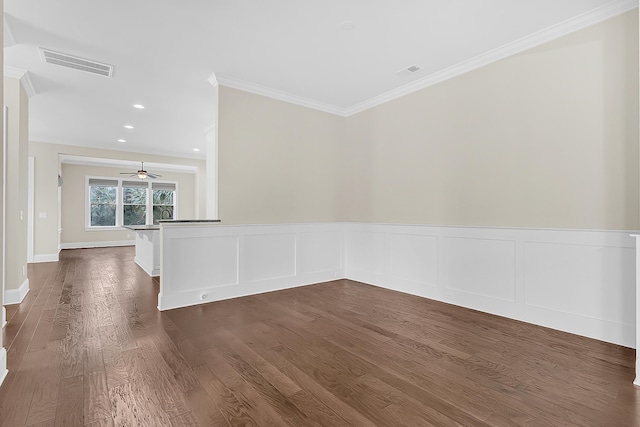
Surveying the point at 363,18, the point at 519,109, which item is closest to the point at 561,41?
the point at 519,109

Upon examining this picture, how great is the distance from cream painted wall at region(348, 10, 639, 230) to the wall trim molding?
6 centimetres

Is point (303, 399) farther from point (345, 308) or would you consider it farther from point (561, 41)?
point (561, 41)

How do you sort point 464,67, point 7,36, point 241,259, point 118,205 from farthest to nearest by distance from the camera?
1. point 118,205
2. point 241,259
3. point 464,67
4. point 7,36

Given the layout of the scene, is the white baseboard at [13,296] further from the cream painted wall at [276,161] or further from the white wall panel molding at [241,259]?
the cream painted wall at [276,161]

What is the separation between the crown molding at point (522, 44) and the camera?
264cm

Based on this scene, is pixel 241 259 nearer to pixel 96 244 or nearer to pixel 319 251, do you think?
pixel 319 251

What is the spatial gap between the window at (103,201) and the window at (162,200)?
1.16m

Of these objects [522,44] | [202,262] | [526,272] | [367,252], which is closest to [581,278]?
[526,272]

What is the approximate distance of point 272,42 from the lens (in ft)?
10.4

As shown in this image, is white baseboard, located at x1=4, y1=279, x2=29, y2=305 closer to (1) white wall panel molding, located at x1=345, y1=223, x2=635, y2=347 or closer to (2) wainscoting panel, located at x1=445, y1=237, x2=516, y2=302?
(1) white wall panel molding, located at x1=345, y1=223, x2=635, y2=347

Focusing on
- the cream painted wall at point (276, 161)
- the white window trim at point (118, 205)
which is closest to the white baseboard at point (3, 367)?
the cream painted wall at point (276, 161)

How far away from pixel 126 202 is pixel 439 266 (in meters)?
10.4

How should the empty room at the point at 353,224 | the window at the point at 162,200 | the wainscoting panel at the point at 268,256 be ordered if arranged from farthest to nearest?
the window at the point at 162,200, the wainscoting panel at the point at 268,256, the empty room at the point at 353,224

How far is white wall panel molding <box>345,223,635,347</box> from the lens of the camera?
2.64 m
